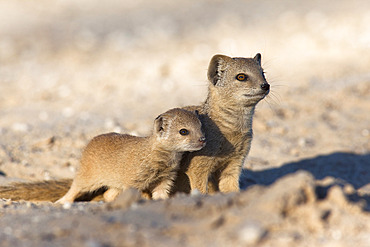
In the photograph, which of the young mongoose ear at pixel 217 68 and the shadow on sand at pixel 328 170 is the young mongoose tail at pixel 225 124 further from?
the shadow on sand at pixel 328 170

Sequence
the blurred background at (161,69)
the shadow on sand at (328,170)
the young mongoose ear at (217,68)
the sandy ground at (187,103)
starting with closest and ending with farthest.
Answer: the sandy ground at (187,103) < the young mongoose ear at (217,68) < the shadow on sand at (328,170) < the blurred background at (161,69)

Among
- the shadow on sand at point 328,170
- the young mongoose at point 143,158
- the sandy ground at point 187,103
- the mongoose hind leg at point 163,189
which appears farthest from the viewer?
the shadow on sand at point 328,170

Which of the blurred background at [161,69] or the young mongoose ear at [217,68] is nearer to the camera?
the young mongoose ear at [217,68]

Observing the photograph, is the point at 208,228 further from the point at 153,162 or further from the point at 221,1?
the point at 221,1

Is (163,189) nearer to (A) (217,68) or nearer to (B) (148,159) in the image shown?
(B) (148,159)

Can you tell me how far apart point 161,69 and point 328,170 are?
15.2 ft

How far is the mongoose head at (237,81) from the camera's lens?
520 cm

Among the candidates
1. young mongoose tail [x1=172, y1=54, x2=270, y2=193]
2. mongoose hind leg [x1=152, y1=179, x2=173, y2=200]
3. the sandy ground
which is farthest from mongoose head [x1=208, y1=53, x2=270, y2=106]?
the sandy ground

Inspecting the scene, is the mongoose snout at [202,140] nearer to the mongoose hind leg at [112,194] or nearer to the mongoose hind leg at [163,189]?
the mongoose hind leg at [163,189]

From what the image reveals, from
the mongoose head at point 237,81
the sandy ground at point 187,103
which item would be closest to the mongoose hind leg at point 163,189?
the sandy ground at point 187,103

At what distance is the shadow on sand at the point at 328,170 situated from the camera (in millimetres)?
6711

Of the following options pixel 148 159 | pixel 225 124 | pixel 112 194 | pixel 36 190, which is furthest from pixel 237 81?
pixel 36 190

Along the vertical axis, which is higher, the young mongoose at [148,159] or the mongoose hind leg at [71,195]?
the young mongoose at [148,159]

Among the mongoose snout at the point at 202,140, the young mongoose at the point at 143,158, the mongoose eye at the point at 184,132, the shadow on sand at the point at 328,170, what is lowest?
the shadow on sand at the point at 328,170
